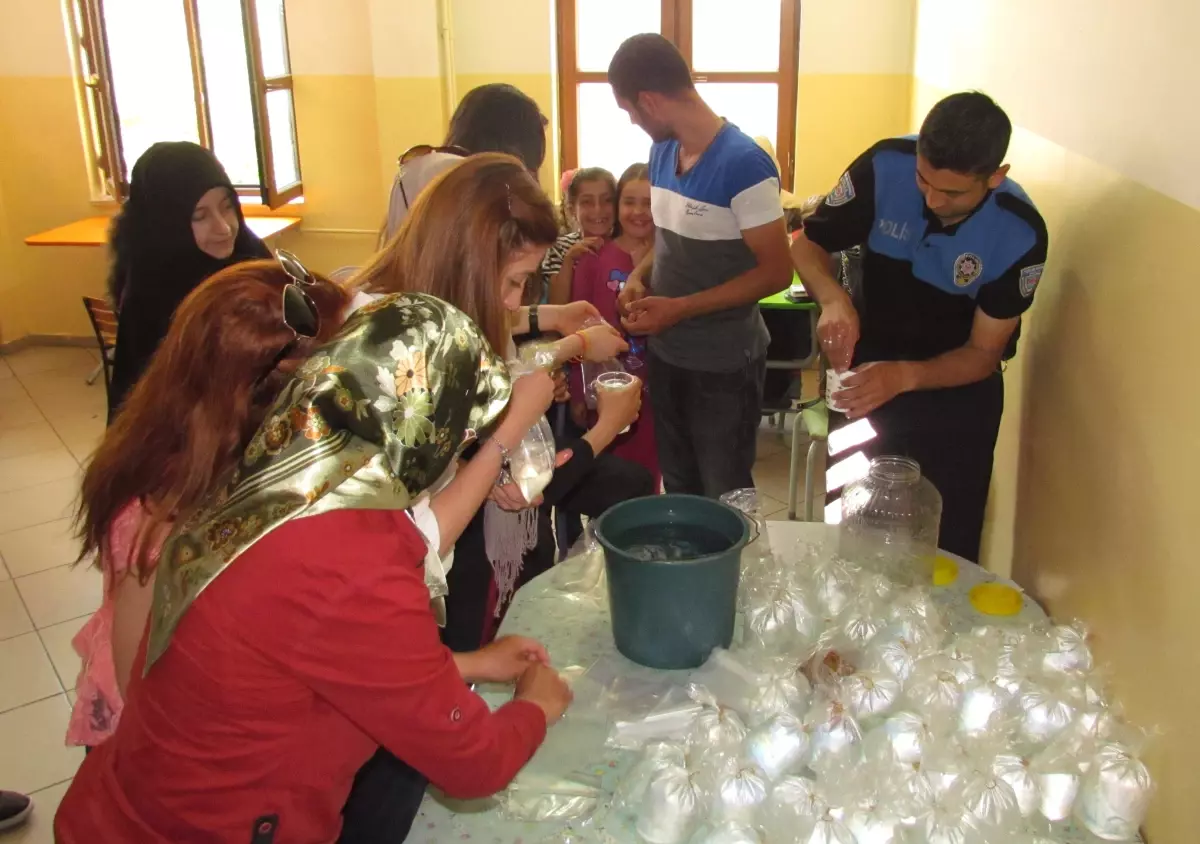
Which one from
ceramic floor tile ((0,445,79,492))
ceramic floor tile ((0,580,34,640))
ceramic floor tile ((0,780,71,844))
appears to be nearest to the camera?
ceramic floor tile ((0,780,71,844))

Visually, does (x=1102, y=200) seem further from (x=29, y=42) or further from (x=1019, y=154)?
(x=29, y=42)

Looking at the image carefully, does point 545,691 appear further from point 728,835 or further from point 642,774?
point 728,835

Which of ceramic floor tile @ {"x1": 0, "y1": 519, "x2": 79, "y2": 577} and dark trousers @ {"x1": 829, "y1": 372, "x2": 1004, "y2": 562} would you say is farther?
ceramic floor tile @ {"x1": 0, "y1": 519, "x2": 79, "y2": 577}

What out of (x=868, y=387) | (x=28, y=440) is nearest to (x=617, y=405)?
(x=868, y=387)

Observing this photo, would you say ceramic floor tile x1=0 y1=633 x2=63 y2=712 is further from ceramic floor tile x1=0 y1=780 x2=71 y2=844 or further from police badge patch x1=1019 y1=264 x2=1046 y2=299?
police badge patch x1=1019 y1=264 x2=1046 y2=299

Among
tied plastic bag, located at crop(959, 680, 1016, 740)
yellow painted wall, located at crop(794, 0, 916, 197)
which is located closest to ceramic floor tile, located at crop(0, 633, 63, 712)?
tied plastic bag, located at crop(959, 680, 1016, 740)

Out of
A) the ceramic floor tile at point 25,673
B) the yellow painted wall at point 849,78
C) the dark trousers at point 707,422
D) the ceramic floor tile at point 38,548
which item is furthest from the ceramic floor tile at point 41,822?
the yellow painted wall at point 849,78

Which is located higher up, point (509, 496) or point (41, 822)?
point (509, 496)

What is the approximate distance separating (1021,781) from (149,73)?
5.74 m

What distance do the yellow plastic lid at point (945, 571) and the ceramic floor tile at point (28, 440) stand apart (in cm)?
399

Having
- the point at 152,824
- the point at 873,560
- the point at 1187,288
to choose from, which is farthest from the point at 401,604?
the point at 1187,288

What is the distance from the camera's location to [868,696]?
1293 mm

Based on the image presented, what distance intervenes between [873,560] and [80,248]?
17.2 feet

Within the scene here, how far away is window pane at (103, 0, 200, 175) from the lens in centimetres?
532
